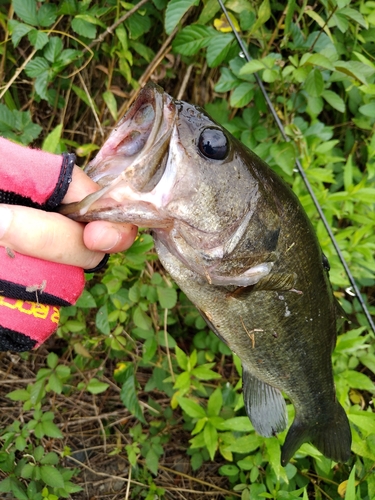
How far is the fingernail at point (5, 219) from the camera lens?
38.2 inches

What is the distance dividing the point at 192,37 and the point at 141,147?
1163 millimetres

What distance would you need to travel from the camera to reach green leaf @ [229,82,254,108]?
204 centimetres

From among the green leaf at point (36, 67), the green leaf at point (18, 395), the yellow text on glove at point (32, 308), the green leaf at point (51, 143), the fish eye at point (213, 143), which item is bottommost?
the green leaf at point (18, 395)

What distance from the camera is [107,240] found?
1.10 metres

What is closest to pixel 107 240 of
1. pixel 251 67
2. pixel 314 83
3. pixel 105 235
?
pixel 105 235

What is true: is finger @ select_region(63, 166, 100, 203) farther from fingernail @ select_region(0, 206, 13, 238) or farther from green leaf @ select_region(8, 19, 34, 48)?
green leaf @ select_region(8, 19, 34, 48)

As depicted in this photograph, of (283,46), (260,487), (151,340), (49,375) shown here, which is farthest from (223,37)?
(260,487)

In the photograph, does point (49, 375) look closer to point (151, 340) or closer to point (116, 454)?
point (151, 340)

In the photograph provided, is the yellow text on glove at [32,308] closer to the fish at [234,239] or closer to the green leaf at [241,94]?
the fish at [234,239]

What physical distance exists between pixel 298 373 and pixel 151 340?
80cm

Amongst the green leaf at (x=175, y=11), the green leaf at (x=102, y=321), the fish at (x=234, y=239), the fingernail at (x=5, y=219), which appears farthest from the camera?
the green leaf at (x=102, y=321)

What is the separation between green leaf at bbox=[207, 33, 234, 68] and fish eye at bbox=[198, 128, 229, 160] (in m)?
0.97

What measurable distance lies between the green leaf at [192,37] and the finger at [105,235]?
125 centimetres

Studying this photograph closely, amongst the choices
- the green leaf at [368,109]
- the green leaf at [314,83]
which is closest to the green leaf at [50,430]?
the green leaf at [314,83]
